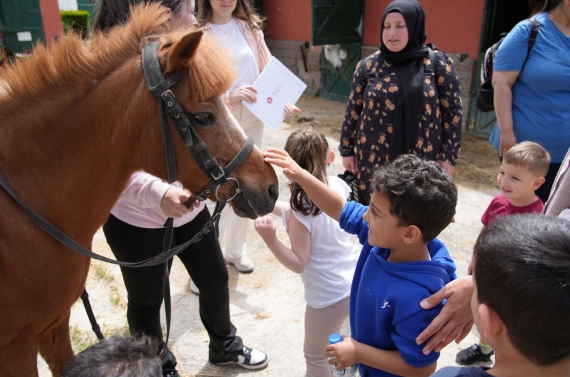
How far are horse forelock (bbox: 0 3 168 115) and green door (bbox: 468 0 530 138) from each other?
6.72m

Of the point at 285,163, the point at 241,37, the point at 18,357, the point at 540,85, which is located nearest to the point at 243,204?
the point at 285,163

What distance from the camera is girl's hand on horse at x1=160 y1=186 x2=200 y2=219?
1.80m

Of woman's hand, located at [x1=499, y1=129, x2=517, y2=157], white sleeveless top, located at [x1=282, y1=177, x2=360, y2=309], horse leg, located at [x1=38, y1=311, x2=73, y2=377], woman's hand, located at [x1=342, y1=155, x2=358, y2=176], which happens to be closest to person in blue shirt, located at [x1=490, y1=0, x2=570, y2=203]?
woman's hand, located at [x1=499, y1=129, x2=517, y2=157]

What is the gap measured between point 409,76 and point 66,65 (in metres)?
2.05

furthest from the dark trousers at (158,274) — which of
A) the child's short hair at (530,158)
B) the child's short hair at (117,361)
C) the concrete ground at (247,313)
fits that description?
the child's short hair at (530,158)

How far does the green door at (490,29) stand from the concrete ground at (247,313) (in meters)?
3.77

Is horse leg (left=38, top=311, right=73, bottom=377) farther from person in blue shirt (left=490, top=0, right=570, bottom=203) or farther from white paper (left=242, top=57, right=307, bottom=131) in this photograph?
person in blue shirt (left=490, top=0, right=570, bottom=203)

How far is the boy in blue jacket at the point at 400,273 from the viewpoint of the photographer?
4.22ft

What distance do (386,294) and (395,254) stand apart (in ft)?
0.55

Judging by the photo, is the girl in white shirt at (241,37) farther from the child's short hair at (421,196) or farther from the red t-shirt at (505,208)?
the child's short hair at (421,196)

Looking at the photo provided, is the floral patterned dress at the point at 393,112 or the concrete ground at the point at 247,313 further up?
the floral patterned dress at the point at 393,112

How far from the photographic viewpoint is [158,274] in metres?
2.12

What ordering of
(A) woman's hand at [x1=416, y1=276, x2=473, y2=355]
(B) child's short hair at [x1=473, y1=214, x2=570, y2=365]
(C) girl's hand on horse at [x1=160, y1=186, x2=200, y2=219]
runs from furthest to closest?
(C) girl's hand on horse at [x1=160, y1=186, x2=200, y2=219] → (A) woman's hand at [x1=416, y1=276, x2=473, y2=355] → (B) child's short hair at [x1=473, y1=214, x2=570, y2=365]

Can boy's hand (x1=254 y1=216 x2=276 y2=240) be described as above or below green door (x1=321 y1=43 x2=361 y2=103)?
above
